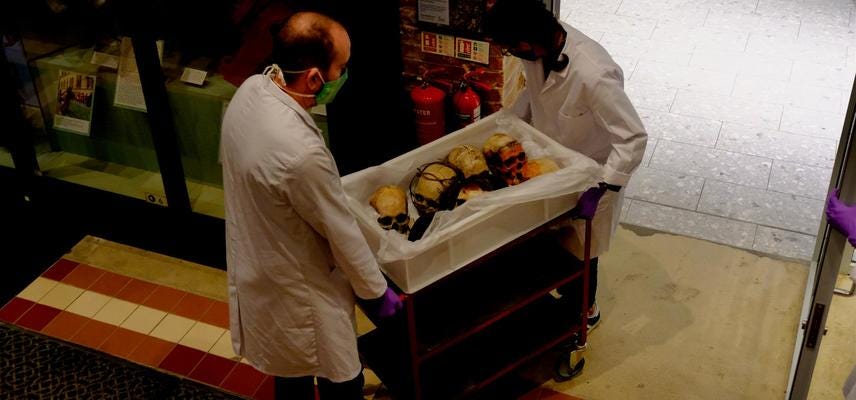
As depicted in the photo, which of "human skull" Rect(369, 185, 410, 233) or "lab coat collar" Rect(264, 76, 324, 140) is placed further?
"human skull" Rect(369, 185, 410, 233)

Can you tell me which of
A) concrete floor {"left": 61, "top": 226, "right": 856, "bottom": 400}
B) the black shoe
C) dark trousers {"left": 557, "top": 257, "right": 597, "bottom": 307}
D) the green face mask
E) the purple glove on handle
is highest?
the green face mask

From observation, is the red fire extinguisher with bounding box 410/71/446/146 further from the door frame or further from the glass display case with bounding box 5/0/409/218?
the door frame

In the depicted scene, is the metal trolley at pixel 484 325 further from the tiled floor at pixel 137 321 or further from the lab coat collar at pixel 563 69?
the tiled floor at pixel 137 321

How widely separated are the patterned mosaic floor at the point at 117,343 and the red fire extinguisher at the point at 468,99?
1238mm

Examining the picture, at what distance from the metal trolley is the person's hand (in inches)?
1.6

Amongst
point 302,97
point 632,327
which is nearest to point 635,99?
point 632,327

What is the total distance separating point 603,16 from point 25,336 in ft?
16.4

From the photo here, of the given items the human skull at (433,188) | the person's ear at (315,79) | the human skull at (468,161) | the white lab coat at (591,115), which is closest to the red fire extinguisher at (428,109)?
the white lab coat at (591,115)

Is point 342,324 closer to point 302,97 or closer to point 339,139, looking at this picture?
point 302,97

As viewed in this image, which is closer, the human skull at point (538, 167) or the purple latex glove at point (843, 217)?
the purple latex glove at point (843, 217)

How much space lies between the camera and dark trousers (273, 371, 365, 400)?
3.12 m

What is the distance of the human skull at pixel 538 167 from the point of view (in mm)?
3154

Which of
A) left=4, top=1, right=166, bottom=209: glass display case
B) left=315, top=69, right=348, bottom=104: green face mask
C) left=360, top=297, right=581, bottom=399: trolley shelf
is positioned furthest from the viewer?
left=4, top=1, right=166, bottom=209: glass display case

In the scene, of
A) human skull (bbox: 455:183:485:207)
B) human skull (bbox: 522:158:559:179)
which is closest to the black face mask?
human skull (bbox: 522:158:559:179)
